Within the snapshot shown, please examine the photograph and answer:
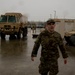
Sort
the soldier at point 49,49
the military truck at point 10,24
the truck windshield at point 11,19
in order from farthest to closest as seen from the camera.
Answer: the truck windshield at point 11,19 → the military truck at point 10,24 → the soldier at point 49,49

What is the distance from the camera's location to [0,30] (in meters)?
29.5

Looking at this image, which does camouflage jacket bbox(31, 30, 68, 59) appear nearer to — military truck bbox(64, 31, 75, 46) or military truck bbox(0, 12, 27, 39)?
military truck bbox(64, 31, 75, 46)

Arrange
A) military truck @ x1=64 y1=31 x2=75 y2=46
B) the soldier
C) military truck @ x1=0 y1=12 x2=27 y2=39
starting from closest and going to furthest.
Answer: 1. the soldier
2. military truck @ x1=64 y1=31 x2=75 y2=46
3. military truck @ x1=0 y1=12 x2=27 y2=39

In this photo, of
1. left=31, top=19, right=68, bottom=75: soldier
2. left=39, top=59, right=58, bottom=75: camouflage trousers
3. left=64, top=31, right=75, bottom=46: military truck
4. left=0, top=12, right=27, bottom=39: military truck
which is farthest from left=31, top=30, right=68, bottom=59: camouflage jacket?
left=0, top=12, right=27, bottom=39: military truck

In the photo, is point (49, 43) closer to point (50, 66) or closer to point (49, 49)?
point (49, 49)

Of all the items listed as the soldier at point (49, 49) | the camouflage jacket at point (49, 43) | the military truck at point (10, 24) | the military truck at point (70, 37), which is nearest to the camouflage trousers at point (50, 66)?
the soldier at point (49, 49)

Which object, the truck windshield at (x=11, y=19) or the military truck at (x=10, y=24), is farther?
the truck windshield at (x=11, y=19)

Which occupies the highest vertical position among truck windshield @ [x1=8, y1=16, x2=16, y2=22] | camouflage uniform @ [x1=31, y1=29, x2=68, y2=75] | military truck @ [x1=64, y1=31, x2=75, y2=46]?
camouflage uniform @ [x1=31, y1=29, x2=68, y2=75]

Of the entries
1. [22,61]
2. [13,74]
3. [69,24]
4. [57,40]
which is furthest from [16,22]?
[57,40]

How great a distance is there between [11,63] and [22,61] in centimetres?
79

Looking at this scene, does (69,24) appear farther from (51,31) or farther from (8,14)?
(51,31)

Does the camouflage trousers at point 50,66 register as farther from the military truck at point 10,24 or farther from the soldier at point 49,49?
the military truck at point 10,24

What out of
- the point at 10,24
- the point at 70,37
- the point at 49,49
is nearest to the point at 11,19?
the point at 10,24

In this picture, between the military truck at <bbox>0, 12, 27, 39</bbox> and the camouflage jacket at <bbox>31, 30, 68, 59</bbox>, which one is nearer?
the camouflage jacket at <bbox>31, 30, 68, 59</bbox>
